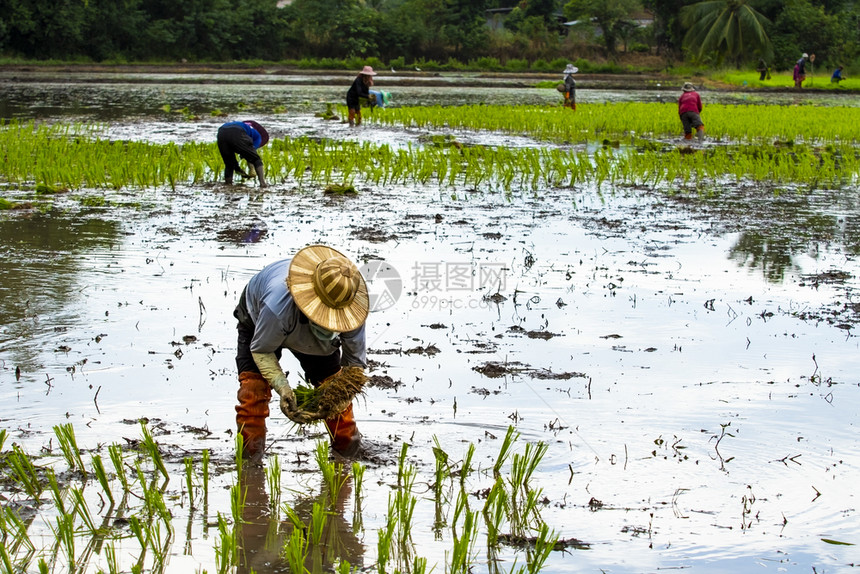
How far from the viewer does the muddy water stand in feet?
10.4

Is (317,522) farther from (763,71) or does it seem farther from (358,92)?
(763,71)

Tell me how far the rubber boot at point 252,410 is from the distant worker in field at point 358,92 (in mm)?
12060

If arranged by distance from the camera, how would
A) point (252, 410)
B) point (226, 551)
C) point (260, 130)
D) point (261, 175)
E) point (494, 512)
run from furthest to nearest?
point (261, 175)
point (260, 130)
point (252, 410)
point (494, 512)
point (226, 551)

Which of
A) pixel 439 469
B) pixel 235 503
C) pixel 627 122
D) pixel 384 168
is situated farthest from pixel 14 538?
pixel 627 122

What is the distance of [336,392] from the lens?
3309mm

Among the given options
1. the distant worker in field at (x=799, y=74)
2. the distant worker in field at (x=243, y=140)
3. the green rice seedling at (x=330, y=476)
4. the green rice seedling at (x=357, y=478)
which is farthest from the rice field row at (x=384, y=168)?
the distant worker in field at (x=799, y=74)

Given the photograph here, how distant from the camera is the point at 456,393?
4.29 m

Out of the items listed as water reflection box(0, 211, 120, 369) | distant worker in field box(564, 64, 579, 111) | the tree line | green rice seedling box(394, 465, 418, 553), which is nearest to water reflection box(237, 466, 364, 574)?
green rice seedling box(394, 465, 418, 553)

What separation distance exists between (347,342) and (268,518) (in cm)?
64

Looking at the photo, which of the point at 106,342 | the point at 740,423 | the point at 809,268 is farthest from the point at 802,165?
the point at 106,342

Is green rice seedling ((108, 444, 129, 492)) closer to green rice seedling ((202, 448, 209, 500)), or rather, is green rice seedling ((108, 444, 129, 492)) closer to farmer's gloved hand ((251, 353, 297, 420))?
green rice seedling ((202, 448, 209, 500))

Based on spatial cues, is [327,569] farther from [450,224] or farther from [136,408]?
[450,224]

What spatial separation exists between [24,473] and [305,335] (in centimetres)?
99

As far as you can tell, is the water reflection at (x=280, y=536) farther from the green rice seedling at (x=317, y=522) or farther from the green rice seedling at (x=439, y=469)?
the green rice seedling at (x=439, y=469)
